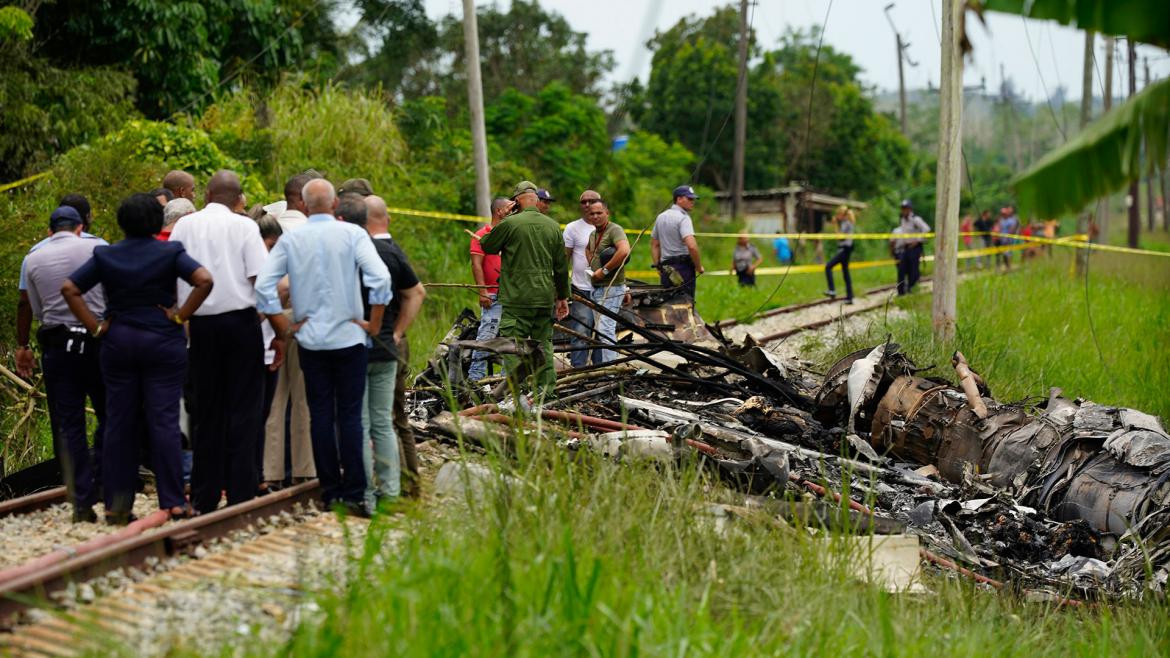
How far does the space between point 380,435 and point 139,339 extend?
4.89 feet

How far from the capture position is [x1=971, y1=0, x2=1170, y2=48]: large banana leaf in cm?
596

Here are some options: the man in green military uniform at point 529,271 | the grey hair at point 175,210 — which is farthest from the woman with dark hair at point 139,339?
the man in green military uniform at point 529,271

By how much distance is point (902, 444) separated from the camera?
10.6 metres

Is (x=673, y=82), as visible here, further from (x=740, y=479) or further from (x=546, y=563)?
(x=546, y=563)

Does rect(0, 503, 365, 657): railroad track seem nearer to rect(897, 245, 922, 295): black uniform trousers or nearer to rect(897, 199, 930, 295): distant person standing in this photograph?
rect(897, 199, 930, 295): distant person standing

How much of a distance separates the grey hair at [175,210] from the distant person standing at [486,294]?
2600 mm

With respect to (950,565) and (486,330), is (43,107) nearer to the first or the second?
(486,330)

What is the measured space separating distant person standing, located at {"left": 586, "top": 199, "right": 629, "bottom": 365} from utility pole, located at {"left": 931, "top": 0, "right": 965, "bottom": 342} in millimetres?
4142

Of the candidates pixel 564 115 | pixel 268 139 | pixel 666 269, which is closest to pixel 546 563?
pixel 666 269

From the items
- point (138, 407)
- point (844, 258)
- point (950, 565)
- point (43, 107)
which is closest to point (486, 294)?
point (138, 407)

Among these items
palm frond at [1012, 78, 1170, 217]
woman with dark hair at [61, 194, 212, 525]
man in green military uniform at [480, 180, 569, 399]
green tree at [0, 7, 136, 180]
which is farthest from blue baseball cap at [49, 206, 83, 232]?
green tree at [0, 7, 136, 180]

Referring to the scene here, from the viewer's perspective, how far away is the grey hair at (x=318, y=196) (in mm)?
7273

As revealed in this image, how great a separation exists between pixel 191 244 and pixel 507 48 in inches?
1573

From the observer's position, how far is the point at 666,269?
1374 centimetres
